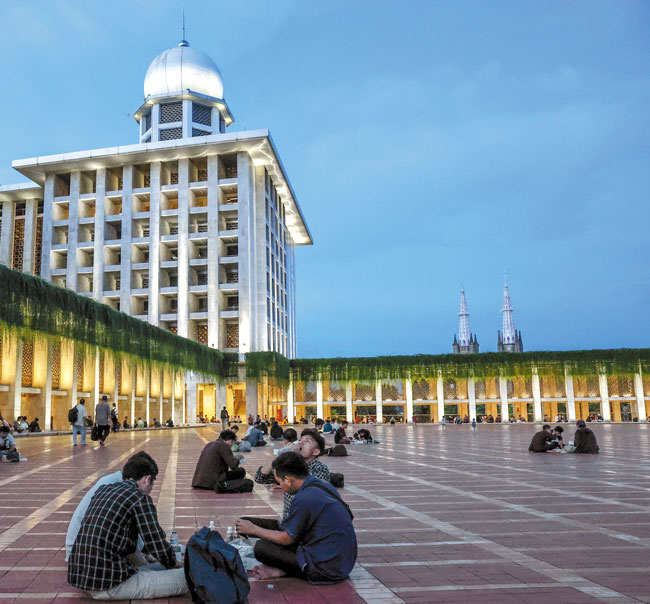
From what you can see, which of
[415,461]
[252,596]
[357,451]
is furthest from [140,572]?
[357,451]

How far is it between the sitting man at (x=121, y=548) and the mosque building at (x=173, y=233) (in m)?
49.2

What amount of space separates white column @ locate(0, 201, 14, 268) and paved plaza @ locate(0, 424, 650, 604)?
5507cm

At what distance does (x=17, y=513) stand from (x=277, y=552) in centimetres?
447

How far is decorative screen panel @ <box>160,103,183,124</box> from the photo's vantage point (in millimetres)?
64500

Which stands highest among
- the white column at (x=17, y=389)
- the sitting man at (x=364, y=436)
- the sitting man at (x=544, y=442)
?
the white column at (x=17, y=389)

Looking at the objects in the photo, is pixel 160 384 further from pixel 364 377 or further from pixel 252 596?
pixel 252 596

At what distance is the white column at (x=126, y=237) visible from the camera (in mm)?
56438

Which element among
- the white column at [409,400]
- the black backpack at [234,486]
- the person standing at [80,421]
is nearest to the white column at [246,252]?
the white column at [409,400]

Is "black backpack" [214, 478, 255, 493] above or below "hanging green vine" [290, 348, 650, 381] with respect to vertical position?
below

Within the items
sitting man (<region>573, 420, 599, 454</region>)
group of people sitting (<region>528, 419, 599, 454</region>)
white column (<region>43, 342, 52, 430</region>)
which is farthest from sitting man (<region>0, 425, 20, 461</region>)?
white column (<region>43, 342, 52, 430</region>)

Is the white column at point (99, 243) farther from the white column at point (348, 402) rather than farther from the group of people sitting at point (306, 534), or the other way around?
the group of people sitting at point (306, 534)

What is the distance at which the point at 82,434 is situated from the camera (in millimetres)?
21453

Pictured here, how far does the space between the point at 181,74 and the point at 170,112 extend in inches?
147

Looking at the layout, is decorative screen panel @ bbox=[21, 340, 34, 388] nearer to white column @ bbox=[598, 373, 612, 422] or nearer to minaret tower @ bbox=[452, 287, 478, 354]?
white column @ bbox=[598, 373, 612, 422]
